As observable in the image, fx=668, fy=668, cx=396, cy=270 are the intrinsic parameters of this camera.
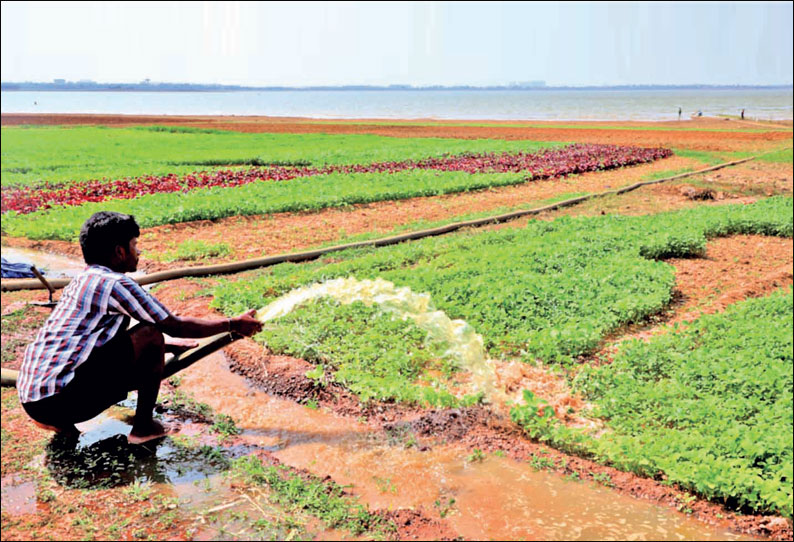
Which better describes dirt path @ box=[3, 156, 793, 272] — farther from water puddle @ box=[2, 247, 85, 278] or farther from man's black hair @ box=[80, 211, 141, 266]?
man's black hair @ box=[80, 211, 141, 266]

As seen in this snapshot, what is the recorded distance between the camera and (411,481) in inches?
178

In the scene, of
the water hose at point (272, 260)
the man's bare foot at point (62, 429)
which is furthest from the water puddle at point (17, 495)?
the water hose at point (272, 260)

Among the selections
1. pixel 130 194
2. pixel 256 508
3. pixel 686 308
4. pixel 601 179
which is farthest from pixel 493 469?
pixel 601 179

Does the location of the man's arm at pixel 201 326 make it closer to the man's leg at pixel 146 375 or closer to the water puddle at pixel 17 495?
the man's leg at pixel 146 375

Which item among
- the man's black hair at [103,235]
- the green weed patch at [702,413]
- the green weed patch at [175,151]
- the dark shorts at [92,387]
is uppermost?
the green weed patch at [175,151]

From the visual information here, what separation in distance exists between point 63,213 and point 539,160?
47.3ft

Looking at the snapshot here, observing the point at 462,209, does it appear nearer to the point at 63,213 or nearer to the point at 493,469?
the point at 63,213

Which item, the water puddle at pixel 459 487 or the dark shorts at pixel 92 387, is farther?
the dark shorts at pixel 92 387

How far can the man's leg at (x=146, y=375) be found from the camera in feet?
15.0

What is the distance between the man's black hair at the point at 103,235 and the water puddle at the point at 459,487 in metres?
1.74

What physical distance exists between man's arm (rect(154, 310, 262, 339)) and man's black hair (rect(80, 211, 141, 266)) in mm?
564

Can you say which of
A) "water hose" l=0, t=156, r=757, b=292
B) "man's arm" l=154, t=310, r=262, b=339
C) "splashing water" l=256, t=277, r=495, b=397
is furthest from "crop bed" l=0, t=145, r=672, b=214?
"man's arm" l=154, t=310, r=262, b=339

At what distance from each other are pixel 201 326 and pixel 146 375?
559 mm

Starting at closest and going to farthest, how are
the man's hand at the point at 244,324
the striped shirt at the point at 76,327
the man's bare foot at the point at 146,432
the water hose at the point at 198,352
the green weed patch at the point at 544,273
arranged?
the striped shirt at the point at 76,327 < the man's hand at the point at 244,324 < the man's bare foot at the point at 146,432 < the water hose at the point at 198,352 < the green weed patch at the point at 544,273
